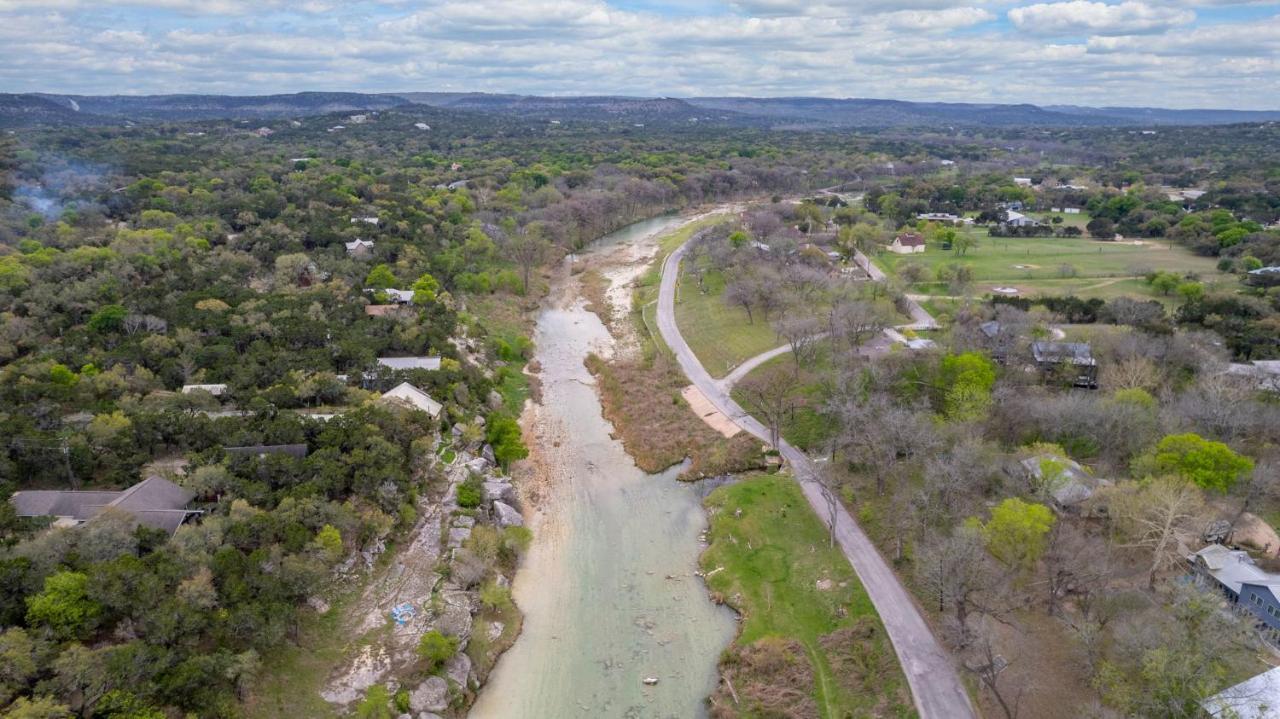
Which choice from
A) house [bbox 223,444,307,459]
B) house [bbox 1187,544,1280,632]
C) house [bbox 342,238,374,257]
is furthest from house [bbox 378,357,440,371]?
house [bbox 1187,544,1280,632]

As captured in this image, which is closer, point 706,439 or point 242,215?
point 706,439

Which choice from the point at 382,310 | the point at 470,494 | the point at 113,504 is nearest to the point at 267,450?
the point at 113,504

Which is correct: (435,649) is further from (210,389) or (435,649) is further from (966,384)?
(966,384)

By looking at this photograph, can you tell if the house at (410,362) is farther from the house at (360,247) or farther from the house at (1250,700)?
the house at (1250,700)

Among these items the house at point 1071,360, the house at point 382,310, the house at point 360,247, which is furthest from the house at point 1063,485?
the house at point 360,247

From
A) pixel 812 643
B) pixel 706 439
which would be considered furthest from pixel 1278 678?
pixel 706 439

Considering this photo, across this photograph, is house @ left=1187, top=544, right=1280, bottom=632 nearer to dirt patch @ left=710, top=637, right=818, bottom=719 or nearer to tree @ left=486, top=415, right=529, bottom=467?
dirt patch @ left=710, top=637, right=818, bottom=719

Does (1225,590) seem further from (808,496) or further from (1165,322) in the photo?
(1165,322)
